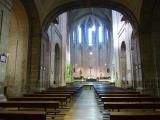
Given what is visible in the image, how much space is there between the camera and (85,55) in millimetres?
38688

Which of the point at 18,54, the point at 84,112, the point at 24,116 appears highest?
the point at 18,54

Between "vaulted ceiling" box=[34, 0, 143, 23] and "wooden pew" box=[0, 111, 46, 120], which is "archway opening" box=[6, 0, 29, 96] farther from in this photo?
"wooden pew" box=[0, 111, 46, 120]

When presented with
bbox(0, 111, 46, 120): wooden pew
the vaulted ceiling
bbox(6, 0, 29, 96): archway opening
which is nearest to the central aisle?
bbox(0, 111, 46, 120): wooden pew

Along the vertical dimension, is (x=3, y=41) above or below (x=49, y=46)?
below

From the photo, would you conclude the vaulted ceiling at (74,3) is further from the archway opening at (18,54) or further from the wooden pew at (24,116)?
the wooden pew at (24,116)

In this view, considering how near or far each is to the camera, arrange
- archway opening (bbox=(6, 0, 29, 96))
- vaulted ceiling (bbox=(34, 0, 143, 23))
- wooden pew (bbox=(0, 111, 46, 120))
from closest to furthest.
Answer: wooden pew (bbox=(0, 111, 46, 120)) < archway opening (bbox=(6, 0, 29, 96)) < vaulted ceiling (bbox=(34, 0, 143, 23))

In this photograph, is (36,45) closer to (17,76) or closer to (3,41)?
(17,76)

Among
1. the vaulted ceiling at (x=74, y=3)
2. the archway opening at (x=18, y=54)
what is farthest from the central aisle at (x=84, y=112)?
the vaulted ceiling at (x=74, y=3)

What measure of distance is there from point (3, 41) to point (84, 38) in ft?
108

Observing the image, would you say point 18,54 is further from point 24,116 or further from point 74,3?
point 24,116

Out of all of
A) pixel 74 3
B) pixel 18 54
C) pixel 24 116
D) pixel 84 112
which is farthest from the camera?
pixel 74 3

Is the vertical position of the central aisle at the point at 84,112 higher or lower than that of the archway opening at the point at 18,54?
lower

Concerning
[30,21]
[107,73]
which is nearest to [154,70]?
[30,21]

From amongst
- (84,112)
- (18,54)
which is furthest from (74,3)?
(84,112)
